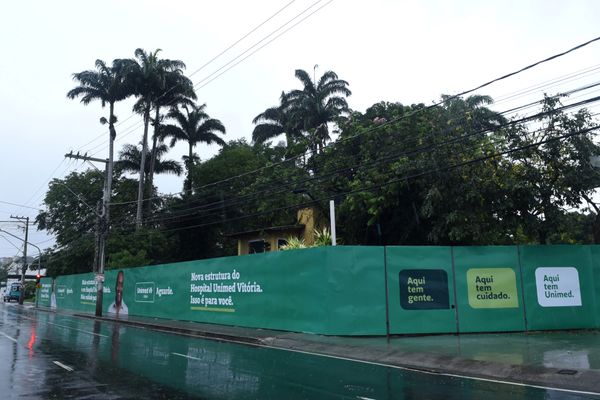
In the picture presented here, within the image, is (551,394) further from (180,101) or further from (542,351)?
(180,101)

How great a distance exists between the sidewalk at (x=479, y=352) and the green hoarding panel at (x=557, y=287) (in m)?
0.49

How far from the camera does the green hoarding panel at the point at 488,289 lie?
626 inches

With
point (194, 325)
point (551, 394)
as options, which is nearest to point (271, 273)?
point (194, 325)

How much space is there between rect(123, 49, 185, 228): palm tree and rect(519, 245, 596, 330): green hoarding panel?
32730 millimetres

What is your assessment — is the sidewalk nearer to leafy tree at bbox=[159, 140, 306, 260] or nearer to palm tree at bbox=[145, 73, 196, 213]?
leafy tree at bbox=[159, 140, 306, 260]

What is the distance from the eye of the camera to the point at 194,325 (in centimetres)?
2133

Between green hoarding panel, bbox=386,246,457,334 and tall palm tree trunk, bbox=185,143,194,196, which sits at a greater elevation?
tall palm tree trunk, bbox=185,143,194,196

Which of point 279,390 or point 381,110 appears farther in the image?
point 381,110

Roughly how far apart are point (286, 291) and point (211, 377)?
7.99 metres

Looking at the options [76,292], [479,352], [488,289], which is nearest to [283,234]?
[488,289]

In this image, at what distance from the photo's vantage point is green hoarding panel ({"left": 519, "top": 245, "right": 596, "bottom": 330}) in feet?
53.3

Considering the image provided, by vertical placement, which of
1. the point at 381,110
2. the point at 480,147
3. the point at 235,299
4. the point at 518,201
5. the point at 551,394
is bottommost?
the point at 551,394

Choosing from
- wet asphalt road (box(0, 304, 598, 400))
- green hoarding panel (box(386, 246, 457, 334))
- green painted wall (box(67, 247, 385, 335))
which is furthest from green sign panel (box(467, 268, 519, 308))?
wet asphalt road (box(0, 304, 598, 400))

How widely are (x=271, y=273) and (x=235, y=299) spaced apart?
269cm
